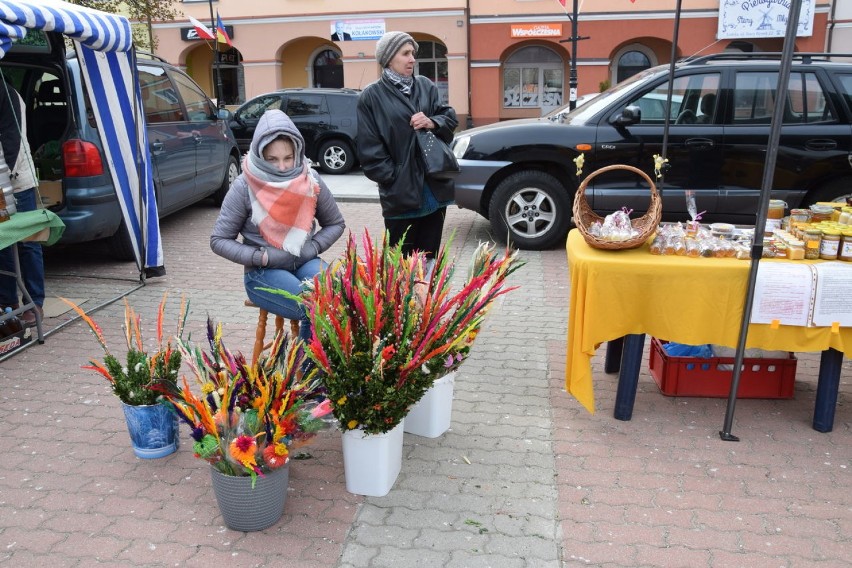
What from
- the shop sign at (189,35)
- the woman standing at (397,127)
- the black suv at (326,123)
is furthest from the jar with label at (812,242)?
the shop sign at (189,35)

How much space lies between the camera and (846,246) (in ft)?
11.7

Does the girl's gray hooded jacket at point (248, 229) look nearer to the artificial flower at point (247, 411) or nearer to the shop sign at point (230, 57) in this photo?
the artificial flower at point (247, 411)

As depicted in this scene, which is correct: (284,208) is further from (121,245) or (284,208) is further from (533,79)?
(533,79)

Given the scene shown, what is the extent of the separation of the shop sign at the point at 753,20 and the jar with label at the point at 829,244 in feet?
66.1

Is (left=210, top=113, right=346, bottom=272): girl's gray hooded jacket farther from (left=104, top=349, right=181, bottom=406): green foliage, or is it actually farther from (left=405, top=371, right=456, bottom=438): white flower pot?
(left=405, top=371, right=456, bottom=438): white flower pot

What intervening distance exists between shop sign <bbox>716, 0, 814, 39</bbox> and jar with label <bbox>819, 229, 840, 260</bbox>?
20137mm

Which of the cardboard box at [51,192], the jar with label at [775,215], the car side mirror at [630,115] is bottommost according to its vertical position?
the cardboard box at [51,192]

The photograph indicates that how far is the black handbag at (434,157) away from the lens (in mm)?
4361

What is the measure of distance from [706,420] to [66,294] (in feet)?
16.4

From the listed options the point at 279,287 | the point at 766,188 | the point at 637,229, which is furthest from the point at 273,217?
the point at 766,188

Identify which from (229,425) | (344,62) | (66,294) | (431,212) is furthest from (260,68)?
(229,425)

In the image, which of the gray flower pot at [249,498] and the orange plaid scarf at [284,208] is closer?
the gray flower pot at [249,498]

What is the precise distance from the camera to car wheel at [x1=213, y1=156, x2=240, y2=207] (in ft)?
32.3

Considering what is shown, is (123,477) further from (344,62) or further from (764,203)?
(344,62)
